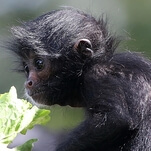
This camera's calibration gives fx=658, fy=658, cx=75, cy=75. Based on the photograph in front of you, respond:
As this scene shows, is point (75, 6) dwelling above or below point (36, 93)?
below

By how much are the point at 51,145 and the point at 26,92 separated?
0.68 m

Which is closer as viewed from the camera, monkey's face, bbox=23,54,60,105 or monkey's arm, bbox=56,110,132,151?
monkey's arm, bbox=56,110,132,151

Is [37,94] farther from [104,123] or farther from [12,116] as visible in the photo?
[12,116]

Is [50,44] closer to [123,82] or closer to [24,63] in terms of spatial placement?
[24,63]

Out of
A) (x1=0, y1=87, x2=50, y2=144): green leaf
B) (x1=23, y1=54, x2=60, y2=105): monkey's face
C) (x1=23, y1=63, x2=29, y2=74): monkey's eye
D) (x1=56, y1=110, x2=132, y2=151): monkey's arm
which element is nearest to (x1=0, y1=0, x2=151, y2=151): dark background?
(x1=23, y1=63, x2=29, y2=74): monkey's eye

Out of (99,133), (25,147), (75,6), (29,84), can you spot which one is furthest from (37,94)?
(75,6)

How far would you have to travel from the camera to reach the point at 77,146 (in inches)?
230

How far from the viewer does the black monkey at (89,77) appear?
5680 millimetres

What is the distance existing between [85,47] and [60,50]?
237 mm

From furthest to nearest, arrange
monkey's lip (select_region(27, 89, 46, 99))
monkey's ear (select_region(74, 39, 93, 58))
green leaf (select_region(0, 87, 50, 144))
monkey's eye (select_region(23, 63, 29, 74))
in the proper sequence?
monkey's eye (select_region(23, 63, 29, 74)) → monkey's lip (select_region(27, 89, 46, 99)) → monkey's ear (select_region(74, 39, 93, 58)) → green leaf (select_region(0, 87, 50, 144))

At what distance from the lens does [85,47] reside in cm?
615

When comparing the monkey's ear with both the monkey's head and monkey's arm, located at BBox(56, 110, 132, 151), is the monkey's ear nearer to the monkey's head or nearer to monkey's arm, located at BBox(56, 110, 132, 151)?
the monkey's head

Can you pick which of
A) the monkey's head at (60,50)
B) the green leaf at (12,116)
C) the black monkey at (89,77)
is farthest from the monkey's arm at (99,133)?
the green leaf at (12,116)

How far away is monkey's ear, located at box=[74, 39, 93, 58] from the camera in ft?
20.1
